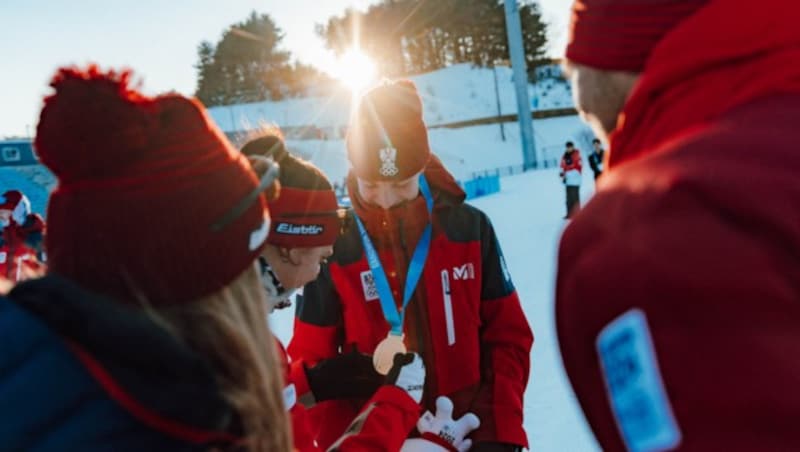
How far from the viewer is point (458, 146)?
42.5 m

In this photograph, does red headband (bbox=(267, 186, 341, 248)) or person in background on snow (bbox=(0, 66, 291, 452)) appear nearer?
person in background on snow (bbox=(0, 66, 291, 452))

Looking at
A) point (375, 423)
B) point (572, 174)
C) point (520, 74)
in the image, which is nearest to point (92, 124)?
point (375, 423)

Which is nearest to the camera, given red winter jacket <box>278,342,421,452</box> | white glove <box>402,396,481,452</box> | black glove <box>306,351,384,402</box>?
red winter jacket <box>278,342,421,452</box>

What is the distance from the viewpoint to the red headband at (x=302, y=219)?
176cm

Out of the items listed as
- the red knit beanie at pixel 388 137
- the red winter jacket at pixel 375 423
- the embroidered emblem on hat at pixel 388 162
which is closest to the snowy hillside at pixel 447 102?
the red knit beanie at pixel 388 137

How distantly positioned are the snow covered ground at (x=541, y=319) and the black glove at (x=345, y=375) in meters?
0.64

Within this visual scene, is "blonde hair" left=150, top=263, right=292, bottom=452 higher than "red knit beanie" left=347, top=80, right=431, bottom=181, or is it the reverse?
"red knit beanie" left=347, top=80, right=431, bottom=181

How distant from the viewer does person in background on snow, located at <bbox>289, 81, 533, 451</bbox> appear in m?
2.02

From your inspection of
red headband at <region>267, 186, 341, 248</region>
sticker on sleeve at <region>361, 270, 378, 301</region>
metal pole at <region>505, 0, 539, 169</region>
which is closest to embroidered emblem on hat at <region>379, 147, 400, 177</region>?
Result: red headband at <region>267, 186, 341, 248</region>

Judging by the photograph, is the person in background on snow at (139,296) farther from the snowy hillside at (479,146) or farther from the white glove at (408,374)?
the snowy hillside at (479,146)

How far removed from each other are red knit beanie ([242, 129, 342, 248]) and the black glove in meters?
0.42

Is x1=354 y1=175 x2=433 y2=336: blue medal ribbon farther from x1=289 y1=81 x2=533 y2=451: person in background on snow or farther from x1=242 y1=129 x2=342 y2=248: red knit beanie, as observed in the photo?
x1=242 y1=129 x2=342 y2=248: red knit beanie

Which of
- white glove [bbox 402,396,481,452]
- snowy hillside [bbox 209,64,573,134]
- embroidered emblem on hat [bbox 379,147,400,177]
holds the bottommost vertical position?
snowy hillside [bbox 209,64,573,134]

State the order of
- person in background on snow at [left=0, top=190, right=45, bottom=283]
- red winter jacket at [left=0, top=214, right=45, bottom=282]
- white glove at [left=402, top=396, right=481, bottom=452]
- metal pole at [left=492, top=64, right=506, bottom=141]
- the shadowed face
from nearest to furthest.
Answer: white glove at [left=402, top=396, right=481, bottom=452] < the shadowed face < red winter jacket at [left=0, top=214, right=45, bottom=282] < person in background on snow at [left=0, top=190, right=45, bottom=283] < metal pole at [left=492, top=64, right=506, bottom=141]
